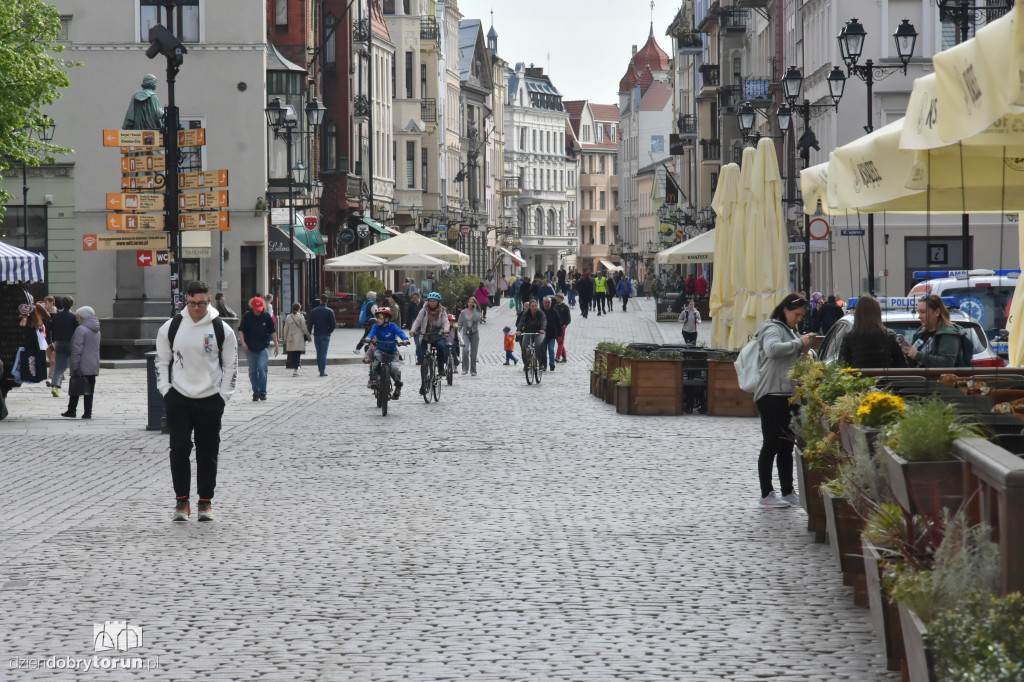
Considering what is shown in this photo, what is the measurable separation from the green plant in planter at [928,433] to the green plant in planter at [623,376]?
14827mm

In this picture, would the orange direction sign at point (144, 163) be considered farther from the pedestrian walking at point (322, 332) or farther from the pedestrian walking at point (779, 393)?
the pedestrian walking at point (779, 393)

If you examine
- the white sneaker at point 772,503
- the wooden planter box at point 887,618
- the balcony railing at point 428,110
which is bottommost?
the white sneaker at point 772,503

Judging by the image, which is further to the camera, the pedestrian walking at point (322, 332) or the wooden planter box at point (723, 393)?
the pedestrian walking at point (322, 332)

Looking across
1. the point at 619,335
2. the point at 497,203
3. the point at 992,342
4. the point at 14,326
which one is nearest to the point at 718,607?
the point at 992,342

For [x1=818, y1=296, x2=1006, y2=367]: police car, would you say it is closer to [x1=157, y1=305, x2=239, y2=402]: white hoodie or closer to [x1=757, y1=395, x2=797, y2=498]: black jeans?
[x1=757, y1=395, x2=797, y2=498]: black jeans

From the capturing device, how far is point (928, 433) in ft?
20.9

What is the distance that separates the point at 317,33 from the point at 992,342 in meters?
41.8

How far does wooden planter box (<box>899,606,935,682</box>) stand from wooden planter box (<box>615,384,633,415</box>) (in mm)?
15486

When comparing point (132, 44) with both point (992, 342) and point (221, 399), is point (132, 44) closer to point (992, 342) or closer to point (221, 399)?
point (992, 342)

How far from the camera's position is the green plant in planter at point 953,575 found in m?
5.22

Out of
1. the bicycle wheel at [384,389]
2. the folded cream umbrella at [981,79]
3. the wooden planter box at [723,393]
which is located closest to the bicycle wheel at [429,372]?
the bicycle wheel at [384,389]

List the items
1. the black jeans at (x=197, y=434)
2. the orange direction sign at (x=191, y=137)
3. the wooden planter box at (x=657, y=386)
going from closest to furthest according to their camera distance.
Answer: the black jeans at (x=197, y=434) → the orange direction sign at (x=191, y=137) → the wooden planter box at (x=657, y=386)

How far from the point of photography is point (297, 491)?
13.3 m

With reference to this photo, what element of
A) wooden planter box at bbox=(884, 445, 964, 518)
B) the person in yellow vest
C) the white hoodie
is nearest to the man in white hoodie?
the white hoodie
